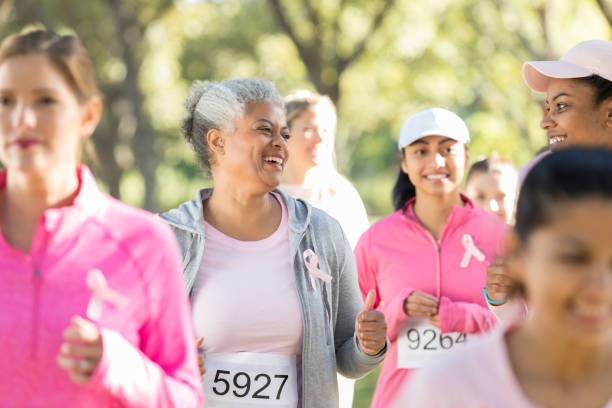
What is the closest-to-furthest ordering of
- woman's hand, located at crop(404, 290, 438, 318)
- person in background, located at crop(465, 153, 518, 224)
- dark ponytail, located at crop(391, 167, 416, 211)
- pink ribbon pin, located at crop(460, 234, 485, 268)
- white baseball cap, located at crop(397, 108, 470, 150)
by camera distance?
woman's hand, located at crop(404, 290, 438, 318), pink ribbon pin, located at crop(460, 234, 485, 268), white baseball cap, located at crop(397, 108, 470, 150), dark ponytail, located at crop(391, 167, 416, 211), person in background, located at crop(465, 153, 518, 224)

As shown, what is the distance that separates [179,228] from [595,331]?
7.10 ft

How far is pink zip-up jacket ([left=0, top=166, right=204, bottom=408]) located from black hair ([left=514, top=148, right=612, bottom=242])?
3.26 ft

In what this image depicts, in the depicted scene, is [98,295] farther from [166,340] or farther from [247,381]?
[247,381]

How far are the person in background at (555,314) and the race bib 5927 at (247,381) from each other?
159 cm

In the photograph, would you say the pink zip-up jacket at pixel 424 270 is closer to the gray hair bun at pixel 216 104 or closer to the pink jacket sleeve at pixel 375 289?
the pink jacket sleeve at pixel 375 289

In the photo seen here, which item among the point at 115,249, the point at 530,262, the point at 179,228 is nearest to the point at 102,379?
the point at 115,249

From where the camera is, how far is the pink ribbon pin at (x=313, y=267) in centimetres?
376

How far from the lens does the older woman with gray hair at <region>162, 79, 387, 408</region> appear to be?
3.62m

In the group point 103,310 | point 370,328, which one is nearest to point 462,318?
point 370,328

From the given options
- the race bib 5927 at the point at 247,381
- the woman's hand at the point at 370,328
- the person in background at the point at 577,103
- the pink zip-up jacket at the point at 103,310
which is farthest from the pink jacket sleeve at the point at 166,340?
the person in background at the point at 577,103

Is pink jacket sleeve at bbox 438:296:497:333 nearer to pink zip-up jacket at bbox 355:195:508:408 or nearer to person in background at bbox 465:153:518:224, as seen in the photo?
pink zip-up jacket at bbox 355:195:508:408

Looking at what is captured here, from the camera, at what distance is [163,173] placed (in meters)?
53.5

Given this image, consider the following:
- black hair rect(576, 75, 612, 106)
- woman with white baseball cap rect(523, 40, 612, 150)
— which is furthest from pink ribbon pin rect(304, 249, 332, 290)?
black hair rect(576, 75, 612, 106)

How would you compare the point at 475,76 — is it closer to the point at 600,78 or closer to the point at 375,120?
the point at 375,120
